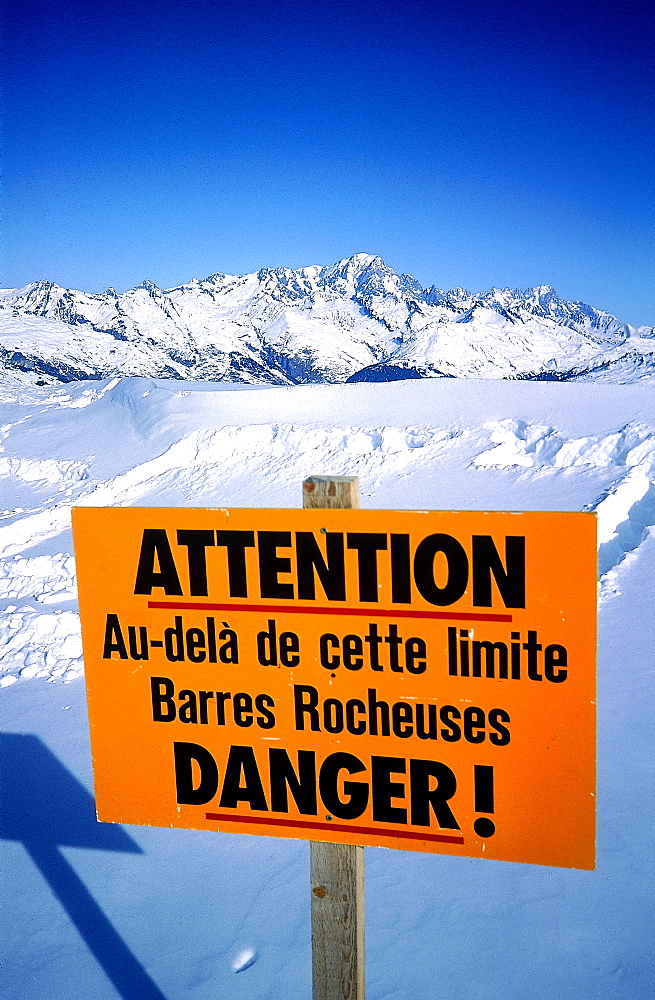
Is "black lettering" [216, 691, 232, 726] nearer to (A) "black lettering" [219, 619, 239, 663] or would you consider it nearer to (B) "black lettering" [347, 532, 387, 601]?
(A) "black lettering" [219, 619, 239, 663]

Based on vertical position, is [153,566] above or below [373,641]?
above

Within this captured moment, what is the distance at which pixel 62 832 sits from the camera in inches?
173

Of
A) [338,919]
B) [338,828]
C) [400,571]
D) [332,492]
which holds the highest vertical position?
[332,492]

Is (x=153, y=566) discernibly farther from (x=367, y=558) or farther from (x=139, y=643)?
(x=367, y=558)

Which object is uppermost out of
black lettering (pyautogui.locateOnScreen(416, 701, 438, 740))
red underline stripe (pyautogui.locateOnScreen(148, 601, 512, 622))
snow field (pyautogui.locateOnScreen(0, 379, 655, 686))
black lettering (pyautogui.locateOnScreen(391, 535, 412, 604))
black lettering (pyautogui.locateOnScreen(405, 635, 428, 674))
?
black lettering (pyautogui.locateOnScreen(391, 535, 412, 604))

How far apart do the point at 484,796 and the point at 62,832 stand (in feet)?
11.7

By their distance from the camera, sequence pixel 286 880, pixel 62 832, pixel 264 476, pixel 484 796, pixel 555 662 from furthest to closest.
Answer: pixel 264 476 → pixel 62 832 → pixel 286 880 → pixel 484 796 → pixel 555 662

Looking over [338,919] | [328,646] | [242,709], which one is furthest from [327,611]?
[338,919]

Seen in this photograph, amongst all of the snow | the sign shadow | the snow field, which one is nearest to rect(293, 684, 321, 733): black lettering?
the snow

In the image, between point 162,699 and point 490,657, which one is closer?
point 490,657

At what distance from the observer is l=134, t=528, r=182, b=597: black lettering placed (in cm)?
216

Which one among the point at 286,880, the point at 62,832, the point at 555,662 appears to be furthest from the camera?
the point at 62,832

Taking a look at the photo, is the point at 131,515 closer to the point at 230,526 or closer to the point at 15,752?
the point at 230,526

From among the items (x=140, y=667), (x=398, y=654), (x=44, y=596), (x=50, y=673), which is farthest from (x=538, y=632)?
(x=44, y=596)
